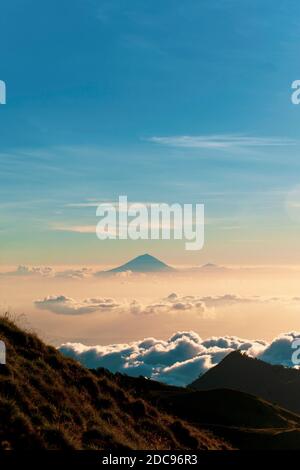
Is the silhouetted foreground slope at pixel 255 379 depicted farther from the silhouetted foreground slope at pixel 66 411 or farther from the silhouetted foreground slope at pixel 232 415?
the silhouetted foreground slope at pixel 66 411

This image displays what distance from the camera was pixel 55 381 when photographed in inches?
1398

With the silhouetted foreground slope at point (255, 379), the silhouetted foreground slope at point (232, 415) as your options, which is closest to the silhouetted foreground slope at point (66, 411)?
the silhouetted foreground slope at point (232, 415)

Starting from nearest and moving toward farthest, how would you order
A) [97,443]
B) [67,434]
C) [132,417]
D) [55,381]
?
[67,434] → [97,443] → [55,381] → [132,417]

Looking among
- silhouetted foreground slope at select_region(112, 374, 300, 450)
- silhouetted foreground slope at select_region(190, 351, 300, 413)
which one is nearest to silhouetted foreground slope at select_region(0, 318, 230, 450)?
silhouetted foreground slope at select_region(112, 374, 300, 450)

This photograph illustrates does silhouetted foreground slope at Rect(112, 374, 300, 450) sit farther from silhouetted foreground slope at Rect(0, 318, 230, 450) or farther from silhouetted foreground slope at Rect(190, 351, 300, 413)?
silhouetted foreground slope at Rect(190, 351, 300, 413)

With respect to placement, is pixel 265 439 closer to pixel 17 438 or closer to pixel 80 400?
pixel 80 400

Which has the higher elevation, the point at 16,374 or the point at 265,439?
the point at 16,374

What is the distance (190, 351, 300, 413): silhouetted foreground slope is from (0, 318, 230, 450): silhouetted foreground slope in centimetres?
10229

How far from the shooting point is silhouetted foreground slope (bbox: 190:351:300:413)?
144 m

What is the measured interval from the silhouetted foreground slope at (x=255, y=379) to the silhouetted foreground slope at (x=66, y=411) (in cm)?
10229

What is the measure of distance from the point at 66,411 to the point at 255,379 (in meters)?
133
